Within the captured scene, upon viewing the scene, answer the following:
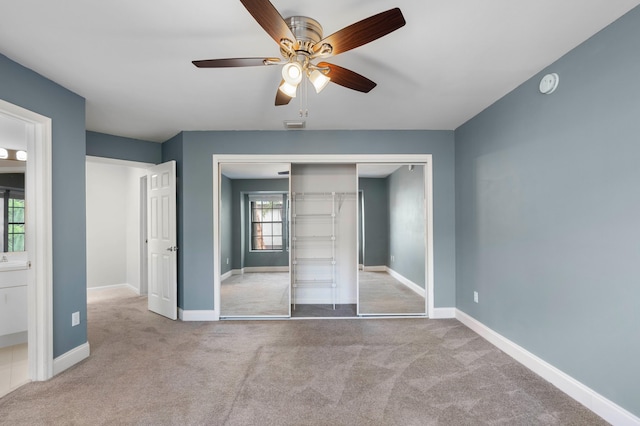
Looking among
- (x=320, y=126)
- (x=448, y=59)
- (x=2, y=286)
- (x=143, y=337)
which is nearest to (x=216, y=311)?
(x=143, y=337)

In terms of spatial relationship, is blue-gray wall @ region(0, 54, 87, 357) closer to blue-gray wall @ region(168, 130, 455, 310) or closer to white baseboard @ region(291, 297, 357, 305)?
blue-gray wall @ region(168, 130, 455, 310)

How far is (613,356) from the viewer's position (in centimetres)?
189

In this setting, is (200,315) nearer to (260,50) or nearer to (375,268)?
(375,268)

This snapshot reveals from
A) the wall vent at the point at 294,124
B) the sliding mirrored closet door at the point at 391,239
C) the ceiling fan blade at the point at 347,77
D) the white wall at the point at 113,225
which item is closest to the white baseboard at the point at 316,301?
the sliding mirrored closet door at the point at 391,239

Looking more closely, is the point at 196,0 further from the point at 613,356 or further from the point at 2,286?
the point at 2,286

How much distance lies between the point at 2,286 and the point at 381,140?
176 inches

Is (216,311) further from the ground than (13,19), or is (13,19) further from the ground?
(13,19)

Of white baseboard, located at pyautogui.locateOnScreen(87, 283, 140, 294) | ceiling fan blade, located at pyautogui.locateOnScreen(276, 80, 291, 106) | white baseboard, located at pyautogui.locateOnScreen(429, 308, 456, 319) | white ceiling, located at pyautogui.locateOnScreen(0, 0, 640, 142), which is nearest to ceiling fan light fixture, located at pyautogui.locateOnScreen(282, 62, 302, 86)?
white ceiling, located at pyautogui.locateOnScreen(0, 0, 640, 142)

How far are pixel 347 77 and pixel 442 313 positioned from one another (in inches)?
127

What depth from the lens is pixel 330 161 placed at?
3992 millimetres

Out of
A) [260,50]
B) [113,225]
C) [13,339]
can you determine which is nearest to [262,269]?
[113,225]

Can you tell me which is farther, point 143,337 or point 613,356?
point 143,337

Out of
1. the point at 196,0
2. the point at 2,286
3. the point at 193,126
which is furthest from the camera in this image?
the point at 193,126

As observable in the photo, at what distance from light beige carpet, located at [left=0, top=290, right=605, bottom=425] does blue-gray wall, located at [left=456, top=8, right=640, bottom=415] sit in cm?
38
